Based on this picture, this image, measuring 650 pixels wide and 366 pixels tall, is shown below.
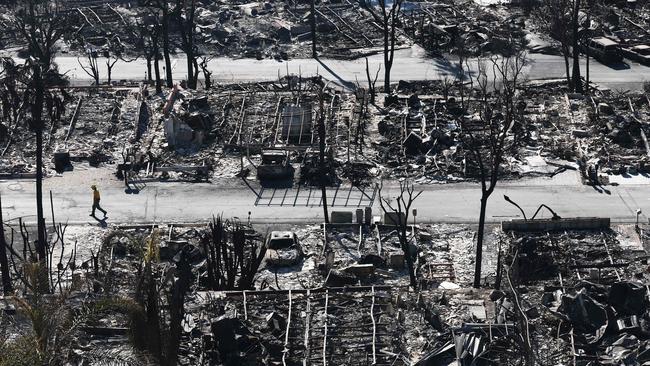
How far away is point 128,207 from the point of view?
40500 millimetres

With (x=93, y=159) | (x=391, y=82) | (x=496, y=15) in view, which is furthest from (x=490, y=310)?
(x=496, y=15)

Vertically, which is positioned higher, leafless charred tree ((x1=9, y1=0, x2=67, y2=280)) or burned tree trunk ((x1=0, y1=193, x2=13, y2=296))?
leafless charred tree ((x1=9, y1=0, x2=67, y2=280))

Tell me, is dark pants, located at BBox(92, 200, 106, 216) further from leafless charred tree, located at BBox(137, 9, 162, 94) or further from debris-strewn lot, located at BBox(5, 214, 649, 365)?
leafless charred tree, located at BBox(137, 9, 162, 94)

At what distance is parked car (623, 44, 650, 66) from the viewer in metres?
53.8

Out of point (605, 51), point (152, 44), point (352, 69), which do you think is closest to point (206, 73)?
point (352, 69)

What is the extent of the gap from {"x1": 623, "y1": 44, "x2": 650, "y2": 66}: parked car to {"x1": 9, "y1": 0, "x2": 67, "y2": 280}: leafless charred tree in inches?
881

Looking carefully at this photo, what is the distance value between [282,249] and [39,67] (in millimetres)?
8027

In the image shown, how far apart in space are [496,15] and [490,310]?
32.2 meters

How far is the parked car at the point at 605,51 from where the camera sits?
53.9 metres

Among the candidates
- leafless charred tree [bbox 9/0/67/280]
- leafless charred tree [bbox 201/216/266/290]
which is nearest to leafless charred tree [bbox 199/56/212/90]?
leafless charred tree [bbox 9/0/67/280]

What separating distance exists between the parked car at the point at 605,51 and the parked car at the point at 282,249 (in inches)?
822

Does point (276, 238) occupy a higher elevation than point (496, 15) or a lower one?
lower

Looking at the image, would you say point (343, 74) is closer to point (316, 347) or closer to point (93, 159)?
point (93, 159)

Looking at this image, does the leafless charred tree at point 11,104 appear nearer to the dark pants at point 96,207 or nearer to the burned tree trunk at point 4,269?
the dark pants at point 96,207
